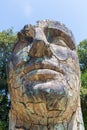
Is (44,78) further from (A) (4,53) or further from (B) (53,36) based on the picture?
(A) (4,53)

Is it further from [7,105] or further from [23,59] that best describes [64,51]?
[7,105]

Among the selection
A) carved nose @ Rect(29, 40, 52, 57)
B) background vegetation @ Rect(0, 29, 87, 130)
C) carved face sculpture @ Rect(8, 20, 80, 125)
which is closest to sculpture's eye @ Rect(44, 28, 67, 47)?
carved face sculpture @ Rect(8, 20, 80, 125)

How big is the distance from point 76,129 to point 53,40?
129 centimetres

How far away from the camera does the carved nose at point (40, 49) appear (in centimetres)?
447

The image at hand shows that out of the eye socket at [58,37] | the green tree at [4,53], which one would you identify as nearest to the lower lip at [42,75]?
the eye socket at [58,37]

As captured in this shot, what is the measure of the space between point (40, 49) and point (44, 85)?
0.51m

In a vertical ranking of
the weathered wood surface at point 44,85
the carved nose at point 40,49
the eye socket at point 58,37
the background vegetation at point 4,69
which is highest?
the background vegetation at point 4,69

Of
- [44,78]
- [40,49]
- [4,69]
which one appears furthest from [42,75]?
[4,69]

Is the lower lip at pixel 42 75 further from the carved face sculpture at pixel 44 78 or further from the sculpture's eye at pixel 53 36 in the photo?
the sculpture's eye at pixel 53 36

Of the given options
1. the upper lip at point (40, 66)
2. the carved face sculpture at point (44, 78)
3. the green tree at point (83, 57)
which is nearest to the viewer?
the carved face sculpture at point (44, 78)

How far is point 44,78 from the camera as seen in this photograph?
4.36 m

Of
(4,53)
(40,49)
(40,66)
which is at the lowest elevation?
(40,66)

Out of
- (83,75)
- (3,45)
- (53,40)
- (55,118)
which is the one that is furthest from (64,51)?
(3,45)

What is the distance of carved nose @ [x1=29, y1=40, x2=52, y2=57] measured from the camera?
447cm
